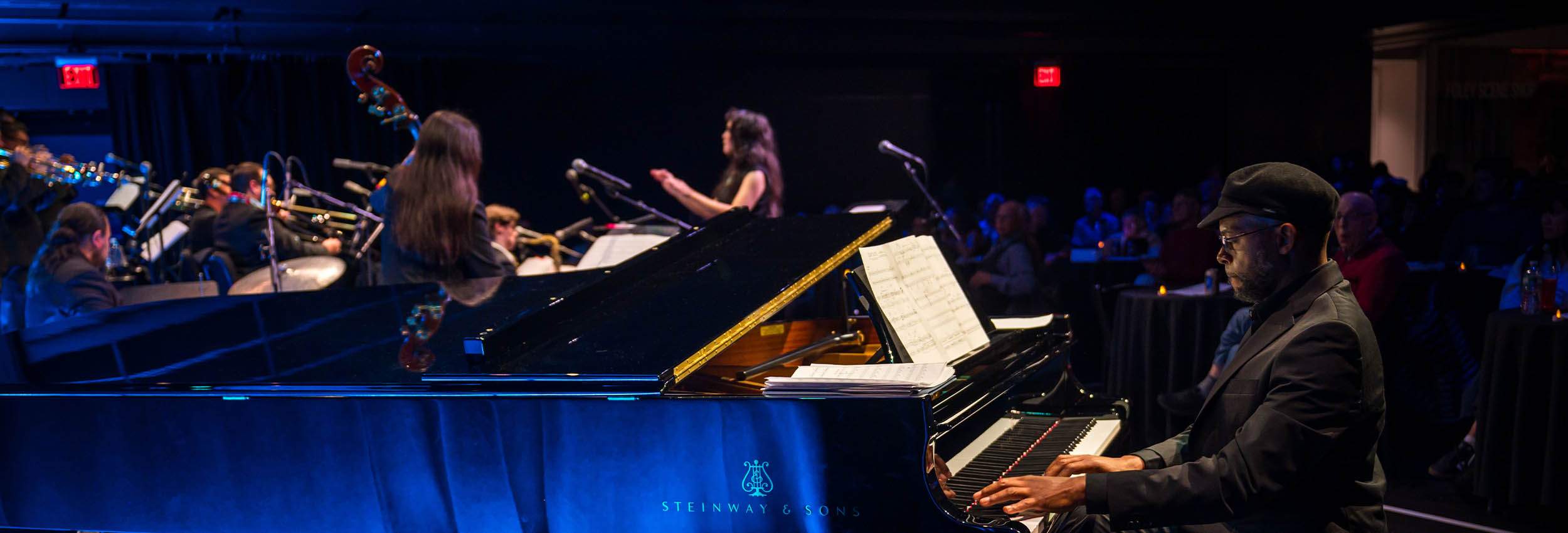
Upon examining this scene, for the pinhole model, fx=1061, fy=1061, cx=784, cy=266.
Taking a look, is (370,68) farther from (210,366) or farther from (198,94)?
(198,94)

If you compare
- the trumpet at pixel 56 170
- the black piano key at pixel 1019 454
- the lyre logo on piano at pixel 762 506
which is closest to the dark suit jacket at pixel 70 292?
the trumpet at pixel 56 170

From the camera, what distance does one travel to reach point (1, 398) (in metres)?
2.54

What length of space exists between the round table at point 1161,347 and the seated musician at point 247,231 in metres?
5.34

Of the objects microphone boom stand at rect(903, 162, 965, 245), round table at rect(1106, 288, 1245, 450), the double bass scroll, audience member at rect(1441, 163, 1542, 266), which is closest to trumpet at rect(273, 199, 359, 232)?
the double bass scroll

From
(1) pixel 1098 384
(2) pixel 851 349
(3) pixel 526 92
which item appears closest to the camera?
(2) pixel 851 349

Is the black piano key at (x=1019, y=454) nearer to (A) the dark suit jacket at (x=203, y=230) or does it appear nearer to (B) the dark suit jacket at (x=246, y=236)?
(B) the dark suit jacket at (x=246, y=236)

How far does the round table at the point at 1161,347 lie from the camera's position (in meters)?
5.24

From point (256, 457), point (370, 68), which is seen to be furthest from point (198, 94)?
point (256, 457)

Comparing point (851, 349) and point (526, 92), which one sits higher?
point (526, 92)

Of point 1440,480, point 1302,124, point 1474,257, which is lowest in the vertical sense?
point 1440,480

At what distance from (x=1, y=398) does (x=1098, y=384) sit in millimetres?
5764

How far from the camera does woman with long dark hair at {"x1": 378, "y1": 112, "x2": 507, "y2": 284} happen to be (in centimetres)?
377

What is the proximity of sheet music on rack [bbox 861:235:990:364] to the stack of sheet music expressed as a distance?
418 mm

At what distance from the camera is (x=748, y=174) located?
18.5 feet
